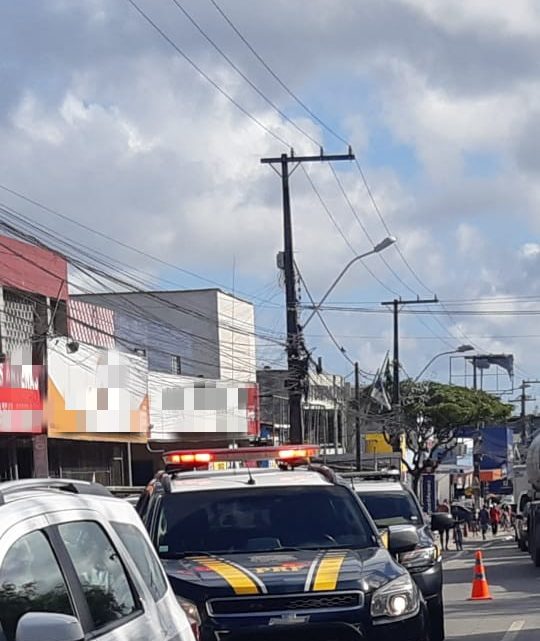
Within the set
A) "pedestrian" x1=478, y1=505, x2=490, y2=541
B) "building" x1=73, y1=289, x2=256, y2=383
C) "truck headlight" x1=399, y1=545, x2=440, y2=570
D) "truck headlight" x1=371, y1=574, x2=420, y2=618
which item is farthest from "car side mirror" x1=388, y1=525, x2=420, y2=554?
"pedestrian" x1=478, y1=505, x2=490, y2=541

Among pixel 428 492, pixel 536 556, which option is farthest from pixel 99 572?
pixel 428 492

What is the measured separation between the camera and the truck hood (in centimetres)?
817

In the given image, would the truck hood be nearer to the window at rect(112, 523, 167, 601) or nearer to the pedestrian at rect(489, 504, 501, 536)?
the window at rect(112, 523, 167, 601)

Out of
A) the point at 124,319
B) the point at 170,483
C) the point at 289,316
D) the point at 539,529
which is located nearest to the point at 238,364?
the point at 124,319

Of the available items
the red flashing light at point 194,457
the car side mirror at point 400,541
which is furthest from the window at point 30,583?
the red flashing light at point 194,457

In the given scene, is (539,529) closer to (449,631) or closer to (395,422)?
(449,631)

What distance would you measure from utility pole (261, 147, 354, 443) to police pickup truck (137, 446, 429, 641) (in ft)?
66.0

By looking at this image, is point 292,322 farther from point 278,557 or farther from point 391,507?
point 278,557

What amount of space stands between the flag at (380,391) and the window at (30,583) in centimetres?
5074

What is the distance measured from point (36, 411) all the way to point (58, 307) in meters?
5.26

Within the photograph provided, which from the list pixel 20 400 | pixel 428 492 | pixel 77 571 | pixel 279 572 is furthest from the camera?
pixel 428 492

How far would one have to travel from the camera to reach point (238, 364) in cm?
4691

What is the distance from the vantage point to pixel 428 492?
165ft

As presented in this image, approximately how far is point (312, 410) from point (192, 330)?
11.1 metres
